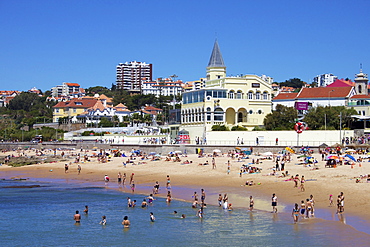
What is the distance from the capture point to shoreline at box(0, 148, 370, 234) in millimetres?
23781

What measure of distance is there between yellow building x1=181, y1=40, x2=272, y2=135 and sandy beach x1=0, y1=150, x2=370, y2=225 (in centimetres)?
1604

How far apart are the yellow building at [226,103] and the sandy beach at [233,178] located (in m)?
16.0

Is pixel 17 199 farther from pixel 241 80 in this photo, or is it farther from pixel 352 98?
pixel 352 98

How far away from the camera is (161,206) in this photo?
83.7 feet

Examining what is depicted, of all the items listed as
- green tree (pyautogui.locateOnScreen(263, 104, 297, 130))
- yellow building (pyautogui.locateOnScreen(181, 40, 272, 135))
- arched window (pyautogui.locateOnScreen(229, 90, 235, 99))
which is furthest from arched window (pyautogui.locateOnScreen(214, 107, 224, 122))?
green tree (pyautogui.locateOnScreen(263, 104, 297, 130))

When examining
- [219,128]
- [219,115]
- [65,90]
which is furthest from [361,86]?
[65,90]

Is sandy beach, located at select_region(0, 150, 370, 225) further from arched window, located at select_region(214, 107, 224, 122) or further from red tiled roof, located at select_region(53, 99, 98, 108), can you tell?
red tiled roof, located at select_region(53, 99, 98, 108)

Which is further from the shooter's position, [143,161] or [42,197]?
[143,161]

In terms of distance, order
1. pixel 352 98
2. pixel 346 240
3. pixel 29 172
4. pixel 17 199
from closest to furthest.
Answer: pixel 346 240 → pixel 17 199 → pixel 29 172 → pixel 352 98

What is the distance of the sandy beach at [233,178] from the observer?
81.1ft

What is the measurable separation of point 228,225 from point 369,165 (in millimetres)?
15965

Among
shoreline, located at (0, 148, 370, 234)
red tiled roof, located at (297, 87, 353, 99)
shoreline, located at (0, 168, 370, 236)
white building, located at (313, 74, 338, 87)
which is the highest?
white building, located at (313, 74, 338, 87)

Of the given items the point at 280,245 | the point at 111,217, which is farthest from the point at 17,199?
the point at 280,245

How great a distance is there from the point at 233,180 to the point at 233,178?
0.72 metres
